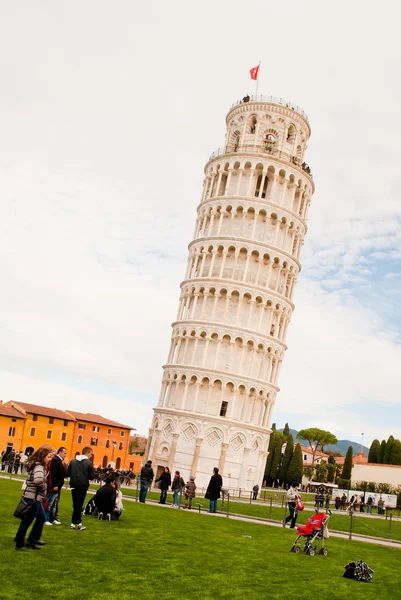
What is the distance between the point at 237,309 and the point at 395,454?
154 feet

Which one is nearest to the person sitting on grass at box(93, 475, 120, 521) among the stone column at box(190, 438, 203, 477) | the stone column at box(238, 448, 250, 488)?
the stone column at box(190, 438, 203, 477)

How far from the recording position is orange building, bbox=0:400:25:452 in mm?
94644

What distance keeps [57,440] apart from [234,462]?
161ft

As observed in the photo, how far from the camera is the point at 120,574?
36.8ft

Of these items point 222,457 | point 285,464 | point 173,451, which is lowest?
point 285,464

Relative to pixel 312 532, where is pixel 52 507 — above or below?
below

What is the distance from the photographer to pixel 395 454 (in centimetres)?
9606

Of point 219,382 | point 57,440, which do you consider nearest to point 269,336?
point 219,382

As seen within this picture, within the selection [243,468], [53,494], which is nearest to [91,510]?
[53,494]

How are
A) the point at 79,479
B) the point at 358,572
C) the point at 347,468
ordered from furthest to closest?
1. the point at 347,468
2. the point at 79,479
3. the point at 358,572

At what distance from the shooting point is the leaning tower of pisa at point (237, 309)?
202 ft

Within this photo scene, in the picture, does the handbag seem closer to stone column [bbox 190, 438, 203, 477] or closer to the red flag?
stone column [bbox 190, 438, 203, 477]

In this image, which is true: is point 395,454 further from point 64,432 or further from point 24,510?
point 24,510

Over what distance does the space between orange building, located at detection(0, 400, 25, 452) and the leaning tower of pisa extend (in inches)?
1503
